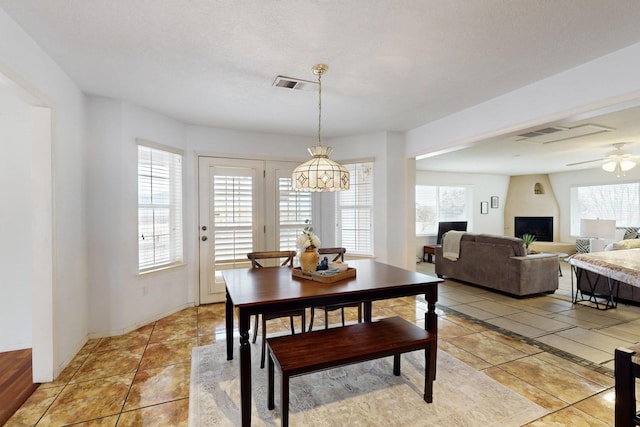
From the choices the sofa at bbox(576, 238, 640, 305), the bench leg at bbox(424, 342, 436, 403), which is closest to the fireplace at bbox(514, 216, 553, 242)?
the sofa at bbox(576, 238, 640, 305)

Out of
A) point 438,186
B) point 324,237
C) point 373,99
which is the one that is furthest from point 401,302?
point 438,186

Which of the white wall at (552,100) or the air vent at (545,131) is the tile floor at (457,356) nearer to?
the white wall at (552,100)

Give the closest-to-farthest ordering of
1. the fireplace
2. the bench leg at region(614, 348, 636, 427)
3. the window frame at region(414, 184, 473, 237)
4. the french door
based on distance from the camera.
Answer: the bench leg at region(614, 348, 636, 427) → the french door → the window frame at region(414, 184, 473, 237) → the fireplace

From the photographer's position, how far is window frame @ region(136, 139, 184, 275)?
11.9 ft

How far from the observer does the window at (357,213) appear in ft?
15.9

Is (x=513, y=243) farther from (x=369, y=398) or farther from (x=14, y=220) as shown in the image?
(x=14, y=220)

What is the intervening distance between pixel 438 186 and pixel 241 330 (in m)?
7.89

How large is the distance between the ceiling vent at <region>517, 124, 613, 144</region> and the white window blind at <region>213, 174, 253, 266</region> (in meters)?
3.92

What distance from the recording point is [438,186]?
8.62 metres

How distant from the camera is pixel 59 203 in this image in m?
2.61

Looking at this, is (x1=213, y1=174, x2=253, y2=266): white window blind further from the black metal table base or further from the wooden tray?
the black metal table base

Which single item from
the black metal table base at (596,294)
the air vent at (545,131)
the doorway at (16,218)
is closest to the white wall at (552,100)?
the air vent at (545,131)

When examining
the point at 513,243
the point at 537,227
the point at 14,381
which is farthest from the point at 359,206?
the point at 537,227

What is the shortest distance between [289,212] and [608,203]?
26.9 ft
